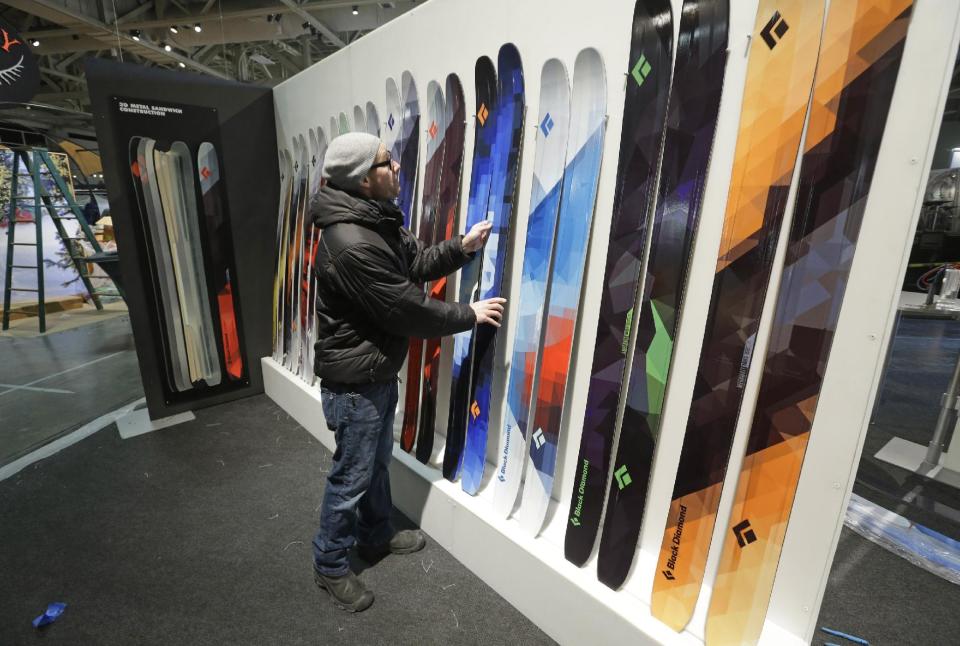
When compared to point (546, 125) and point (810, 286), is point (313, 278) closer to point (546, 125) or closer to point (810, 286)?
point (546, 125)

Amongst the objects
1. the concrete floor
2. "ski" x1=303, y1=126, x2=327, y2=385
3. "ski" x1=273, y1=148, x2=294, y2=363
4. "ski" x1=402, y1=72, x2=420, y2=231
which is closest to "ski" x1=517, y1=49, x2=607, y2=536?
"ski" x1=402, y1=72, x2=420, y2=231

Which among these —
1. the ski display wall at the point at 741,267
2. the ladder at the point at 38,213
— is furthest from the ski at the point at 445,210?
the ladder at the point at 38,213

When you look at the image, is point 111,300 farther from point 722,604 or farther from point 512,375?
point 722,604

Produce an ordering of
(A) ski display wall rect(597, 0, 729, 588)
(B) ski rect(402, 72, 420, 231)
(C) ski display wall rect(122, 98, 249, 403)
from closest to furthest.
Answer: (A) ski display wall rect(597, 0, 729, 588)
(B) ski rect(402, 72, 420, 231)
(C) ski display wall rect(122, 98, 249, 403)

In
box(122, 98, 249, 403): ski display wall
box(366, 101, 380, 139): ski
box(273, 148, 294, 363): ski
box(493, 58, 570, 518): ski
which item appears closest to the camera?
box(493, 58, 570, 518): ski

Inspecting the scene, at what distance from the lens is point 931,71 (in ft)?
2.65

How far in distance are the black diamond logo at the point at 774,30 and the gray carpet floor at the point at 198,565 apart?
5.57ft

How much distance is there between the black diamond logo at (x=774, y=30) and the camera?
3.13 ft

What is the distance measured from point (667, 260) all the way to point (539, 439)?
72 cm

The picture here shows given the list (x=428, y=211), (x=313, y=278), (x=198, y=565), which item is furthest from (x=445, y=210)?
(x=198, y=565)

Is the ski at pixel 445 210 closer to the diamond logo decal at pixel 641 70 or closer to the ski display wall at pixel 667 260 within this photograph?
the diamond logo decal at pixel 641 70

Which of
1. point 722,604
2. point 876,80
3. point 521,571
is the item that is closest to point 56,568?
point 521,571

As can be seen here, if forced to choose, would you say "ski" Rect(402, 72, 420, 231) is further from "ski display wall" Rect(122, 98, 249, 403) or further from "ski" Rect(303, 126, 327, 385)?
"ski display wall" Rect(122, 98, 249, 403)

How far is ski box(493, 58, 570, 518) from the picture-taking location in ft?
4.55
